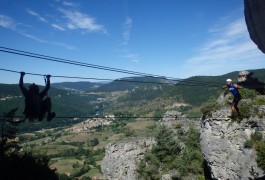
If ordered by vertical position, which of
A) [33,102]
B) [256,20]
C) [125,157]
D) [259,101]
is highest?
[256,20]

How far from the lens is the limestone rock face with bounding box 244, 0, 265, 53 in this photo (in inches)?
662

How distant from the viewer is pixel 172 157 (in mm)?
39719

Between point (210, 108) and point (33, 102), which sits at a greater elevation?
point (33, 102)

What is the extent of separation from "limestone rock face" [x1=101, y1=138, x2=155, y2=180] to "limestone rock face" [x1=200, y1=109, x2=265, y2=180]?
17.1 meters

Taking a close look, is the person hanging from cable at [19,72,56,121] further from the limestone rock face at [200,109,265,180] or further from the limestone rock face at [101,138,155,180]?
the limestone rock face at [101,138,155,180]

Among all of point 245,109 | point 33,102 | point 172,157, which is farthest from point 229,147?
point 33,102

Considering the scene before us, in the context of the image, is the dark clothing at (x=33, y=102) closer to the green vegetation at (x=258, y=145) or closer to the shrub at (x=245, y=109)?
the green vegetation at (x=258, y=145)

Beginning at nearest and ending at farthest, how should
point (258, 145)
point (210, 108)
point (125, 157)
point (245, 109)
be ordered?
point (258, 145), point (245, 109), point (210, 108), point (125, 157)

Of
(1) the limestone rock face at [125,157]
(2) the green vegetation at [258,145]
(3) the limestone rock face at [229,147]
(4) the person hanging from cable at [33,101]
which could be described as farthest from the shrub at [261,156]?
(1) the limestone rock face at [125,157]

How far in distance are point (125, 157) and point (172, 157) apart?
6.93 meters

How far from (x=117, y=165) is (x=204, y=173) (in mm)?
13908

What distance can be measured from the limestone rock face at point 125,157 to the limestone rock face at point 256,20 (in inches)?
1046

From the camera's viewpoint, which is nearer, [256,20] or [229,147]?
[256,20]

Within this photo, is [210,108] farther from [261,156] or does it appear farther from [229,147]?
[261,156]
